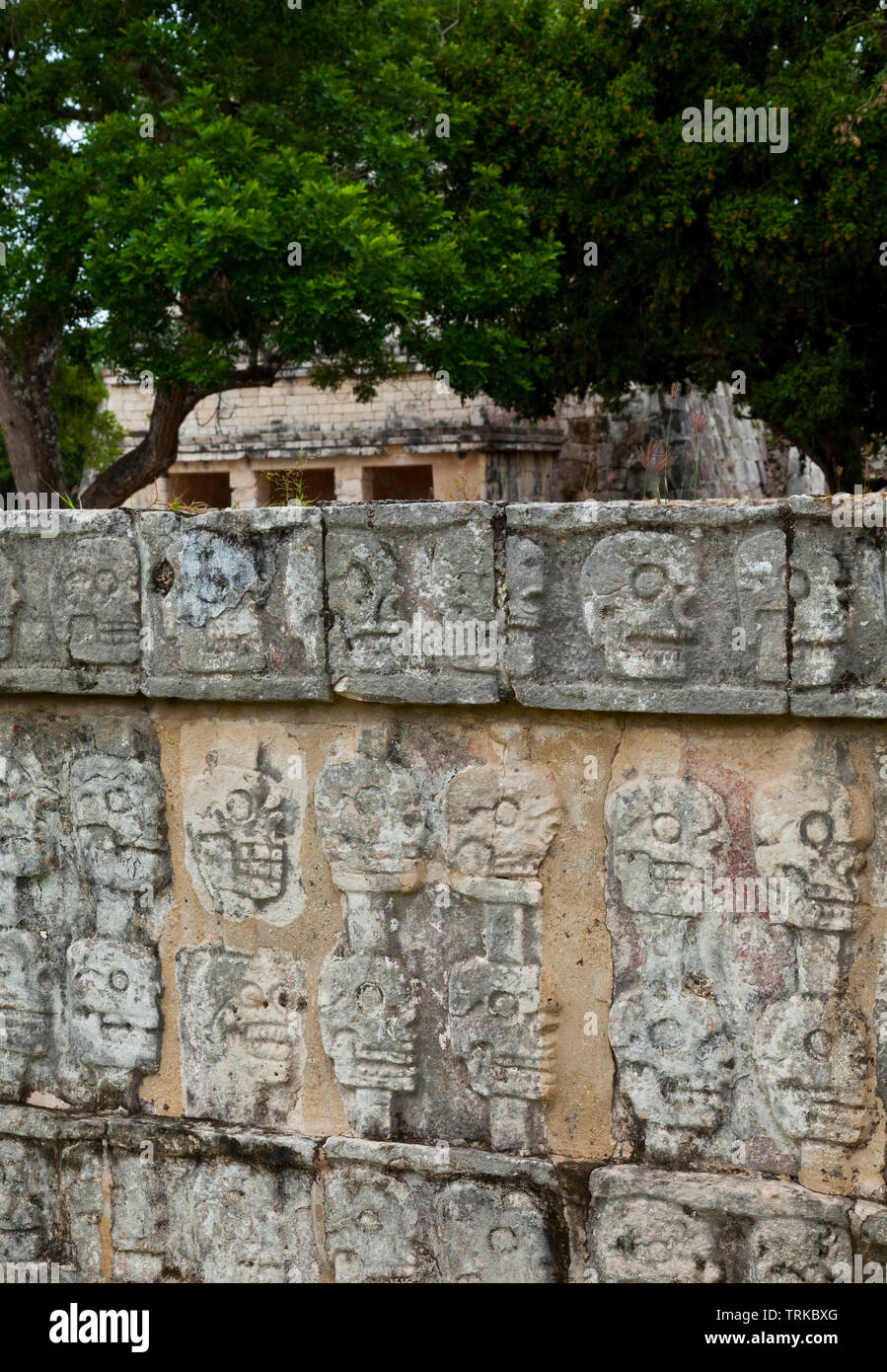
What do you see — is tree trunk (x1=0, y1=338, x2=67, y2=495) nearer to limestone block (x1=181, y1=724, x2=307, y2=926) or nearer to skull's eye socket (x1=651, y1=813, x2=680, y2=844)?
limestone block (x1=181, y1=724, x2=307, y2=926)

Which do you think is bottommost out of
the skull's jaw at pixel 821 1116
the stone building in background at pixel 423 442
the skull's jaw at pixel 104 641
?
the skull's jaw at pixel 821 1116

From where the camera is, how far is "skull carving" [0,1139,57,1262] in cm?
443

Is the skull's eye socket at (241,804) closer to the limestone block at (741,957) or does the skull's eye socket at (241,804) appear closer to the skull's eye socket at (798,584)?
the limestone block at (741,957)

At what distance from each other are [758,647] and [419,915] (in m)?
1.18

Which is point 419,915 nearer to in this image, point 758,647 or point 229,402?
point 758,647

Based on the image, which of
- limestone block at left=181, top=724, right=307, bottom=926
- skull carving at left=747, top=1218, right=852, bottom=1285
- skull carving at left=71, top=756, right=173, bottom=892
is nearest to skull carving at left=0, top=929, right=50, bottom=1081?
skull carving at left=71, top=756, right=173, bottom=892

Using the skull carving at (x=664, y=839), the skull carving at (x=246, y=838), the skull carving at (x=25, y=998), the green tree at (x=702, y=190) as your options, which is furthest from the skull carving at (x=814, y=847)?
the green tree at (x=702, y=190)

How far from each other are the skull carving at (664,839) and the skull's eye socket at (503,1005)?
0.41m

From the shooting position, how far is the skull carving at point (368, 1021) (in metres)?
3.99

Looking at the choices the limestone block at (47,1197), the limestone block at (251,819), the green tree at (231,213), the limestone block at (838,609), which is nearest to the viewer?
the limestone block at (838,609)

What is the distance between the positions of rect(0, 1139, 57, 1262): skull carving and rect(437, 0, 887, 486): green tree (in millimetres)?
9709

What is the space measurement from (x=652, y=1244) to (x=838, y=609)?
1640 mm

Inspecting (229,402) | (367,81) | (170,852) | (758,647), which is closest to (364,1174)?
(170,852)

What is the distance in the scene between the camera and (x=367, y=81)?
487 inches
